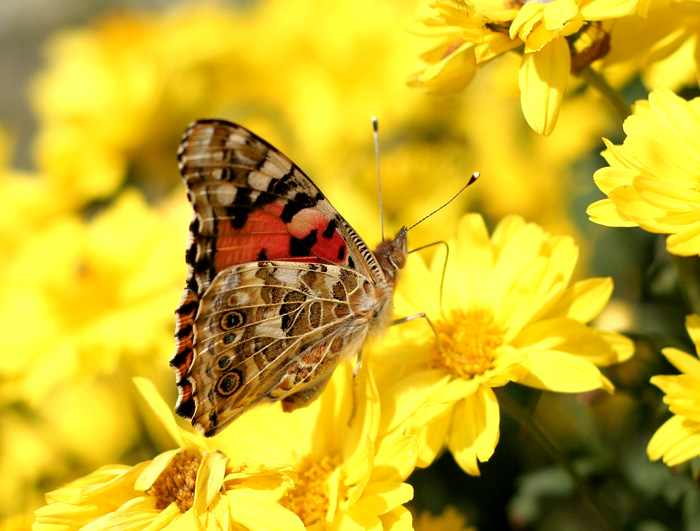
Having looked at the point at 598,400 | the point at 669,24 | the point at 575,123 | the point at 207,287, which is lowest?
the point at 598,400

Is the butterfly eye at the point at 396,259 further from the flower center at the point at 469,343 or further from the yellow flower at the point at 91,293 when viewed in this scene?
the yellow flower at the point at 91,293

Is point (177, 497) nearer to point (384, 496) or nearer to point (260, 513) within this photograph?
point (260, 513)

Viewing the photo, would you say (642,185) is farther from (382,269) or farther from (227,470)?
(227,470)

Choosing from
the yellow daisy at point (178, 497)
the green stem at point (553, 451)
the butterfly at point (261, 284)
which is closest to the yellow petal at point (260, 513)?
the yellow daisy at point (178, 497)

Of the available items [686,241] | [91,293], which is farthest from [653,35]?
[91,293]

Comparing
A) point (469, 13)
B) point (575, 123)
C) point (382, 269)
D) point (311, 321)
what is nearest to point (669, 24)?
point (469, 13)

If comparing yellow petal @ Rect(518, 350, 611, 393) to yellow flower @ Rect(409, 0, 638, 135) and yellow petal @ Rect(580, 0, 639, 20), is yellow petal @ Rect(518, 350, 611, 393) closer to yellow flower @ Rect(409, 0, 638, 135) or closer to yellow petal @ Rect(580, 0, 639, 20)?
yellow flower @ Rect(409, 0, 638, 135)
